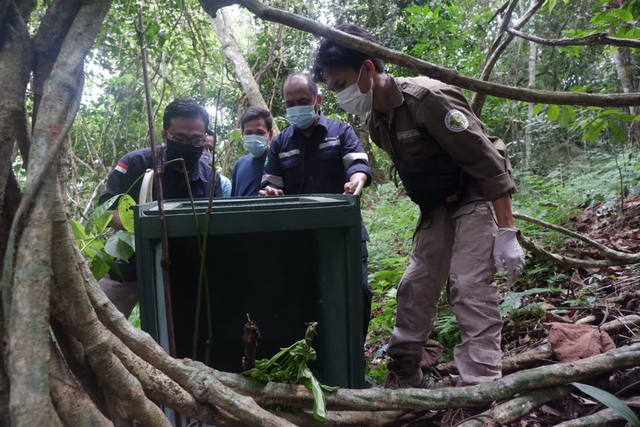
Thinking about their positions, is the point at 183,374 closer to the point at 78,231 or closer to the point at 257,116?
the point at 78,231

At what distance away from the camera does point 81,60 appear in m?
1.01

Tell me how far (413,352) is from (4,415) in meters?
1.72

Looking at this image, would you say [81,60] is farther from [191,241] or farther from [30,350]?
[191,241]

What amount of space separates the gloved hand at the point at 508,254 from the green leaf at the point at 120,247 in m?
1.44

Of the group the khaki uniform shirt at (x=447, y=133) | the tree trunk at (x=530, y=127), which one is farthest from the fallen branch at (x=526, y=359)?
the tree trunk at (x=530, y=127)

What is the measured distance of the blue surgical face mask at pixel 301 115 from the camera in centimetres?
290

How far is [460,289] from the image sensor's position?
6.55 feet

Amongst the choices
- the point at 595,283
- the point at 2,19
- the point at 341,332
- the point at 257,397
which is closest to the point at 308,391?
the point at 257,397

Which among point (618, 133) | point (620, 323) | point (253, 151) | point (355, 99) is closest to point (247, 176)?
point (253, 151)

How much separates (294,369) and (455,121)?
3.91 ft

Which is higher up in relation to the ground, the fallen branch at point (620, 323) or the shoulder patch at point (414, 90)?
the shoulder patch at point (414, 90)

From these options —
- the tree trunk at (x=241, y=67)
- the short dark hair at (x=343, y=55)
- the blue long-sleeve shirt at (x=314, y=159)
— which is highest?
the tree trunk at (x=241, y=67)

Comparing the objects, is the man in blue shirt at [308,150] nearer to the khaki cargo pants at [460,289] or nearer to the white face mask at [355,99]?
the white face mask at [355,99]

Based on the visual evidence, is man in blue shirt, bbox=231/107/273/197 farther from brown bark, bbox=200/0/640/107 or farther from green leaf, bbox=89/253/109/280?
brown bark, bbox=200/0/640/107
